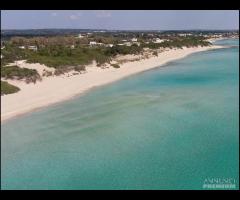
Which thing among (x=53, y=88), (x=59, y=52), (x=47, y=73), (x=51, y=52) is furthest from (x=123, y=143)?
(x=51, y=52)

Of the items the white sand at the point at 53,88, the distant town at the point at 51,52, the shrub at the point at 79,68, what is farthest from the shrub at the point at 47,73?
the shrub at the point at 79,68

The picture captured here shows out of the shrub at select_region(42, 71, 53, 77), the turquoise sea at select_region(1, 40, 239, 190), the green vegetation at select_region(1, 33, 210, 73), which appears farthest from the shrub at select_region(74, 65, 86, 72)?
the shrub at select_region(42, 71, 53, 77)

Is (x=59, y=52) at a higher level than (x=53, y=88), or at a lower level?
higher

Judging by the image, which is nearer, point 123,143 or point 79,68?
point 123,143

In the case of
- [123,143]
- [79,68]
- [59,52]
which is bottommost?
[123,143]

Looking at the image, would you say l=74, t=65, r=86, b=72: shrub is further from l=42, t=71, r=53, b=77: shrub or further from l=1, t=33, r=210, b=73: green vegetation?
l=42, t=71, r=53, b=77: shrub

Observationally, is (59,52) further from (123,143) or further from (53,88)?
(123,143)

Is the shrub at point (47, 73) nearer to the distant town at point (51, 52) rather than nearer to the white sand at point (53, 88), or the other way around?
the distant town at point (51, 52)
